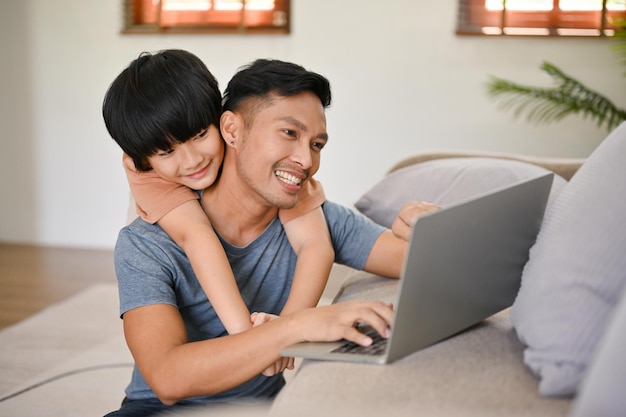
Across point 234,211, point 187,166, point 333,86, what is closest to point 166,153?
point 187,166

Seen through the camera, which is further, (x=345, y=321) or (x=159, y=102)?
(x=159, y=102)

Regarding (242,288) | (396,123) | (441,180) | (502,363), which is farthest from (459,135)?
(502,363)

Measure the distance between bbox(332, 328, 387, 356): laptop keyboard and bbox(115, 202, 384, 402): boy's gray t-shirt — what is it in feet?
1.24

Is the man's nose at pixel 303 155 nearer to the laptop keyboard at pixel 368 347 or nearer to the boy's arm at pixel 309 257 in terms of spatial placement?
the boy's arm at pixel 309 257

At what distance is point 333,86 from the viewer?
13.4 feet

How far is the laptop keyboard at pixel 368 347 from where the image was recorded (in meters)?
1.07

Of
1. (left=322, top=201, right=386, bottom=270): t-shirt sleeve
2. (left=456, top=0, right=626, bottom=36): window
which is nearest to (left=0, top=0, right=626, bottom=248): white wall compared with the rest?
(left=456, top=0, right=626, bottom=36): window

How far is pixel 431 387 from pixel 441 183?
128cm

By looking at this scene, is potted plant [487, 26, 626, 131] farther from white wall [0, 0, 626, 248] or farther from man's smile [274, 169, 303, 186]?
man's smile [274, 169, 303, 186]

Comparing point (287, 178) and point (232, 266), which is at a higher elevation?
point (287, 178)

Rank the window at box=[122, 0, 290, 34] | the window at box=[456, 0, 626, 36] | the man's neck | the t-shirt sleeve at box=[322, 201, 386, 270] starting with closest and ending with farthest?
the man's neck → the t-shirt sleeve at box=[322, 201, 386, 270] → the window at box=[456, 0, 626, 36] → the window at box=[122, 0, 290, 34]

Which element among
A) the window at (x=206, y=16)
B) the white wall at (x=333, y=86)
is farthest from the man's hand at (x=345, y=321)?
the window at (x=206, y=16)

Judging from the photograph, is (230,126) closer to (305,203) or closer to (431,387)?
(305,203)

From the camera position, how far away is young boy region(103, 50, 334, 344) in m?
1.42
